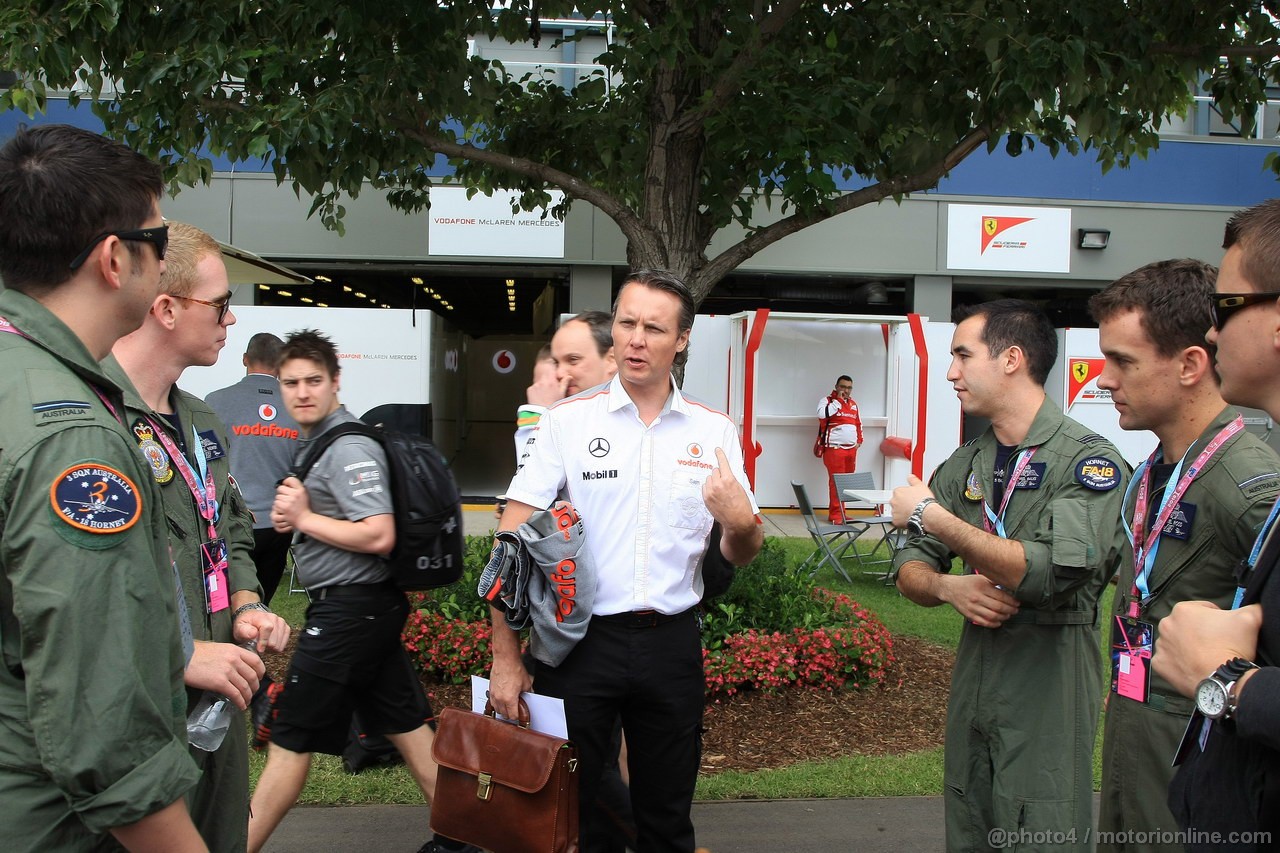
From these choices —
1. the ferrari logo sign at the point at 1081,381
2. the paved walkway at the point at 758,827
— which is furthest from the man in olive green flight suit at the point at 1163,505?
the ferrari logo sign at the point at 1081,381

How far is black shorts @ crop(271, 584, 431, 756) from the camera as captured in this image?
3.52 m

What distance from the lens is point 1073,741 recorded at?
2738mm

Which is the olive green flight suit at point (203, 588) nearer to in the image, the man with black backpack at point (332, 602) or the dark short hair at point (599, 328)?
the man with black backpack at point (332, 602)

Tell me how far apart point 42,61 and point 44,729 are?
4.41 meters

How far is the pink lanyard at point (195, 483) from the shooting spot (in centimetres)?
225

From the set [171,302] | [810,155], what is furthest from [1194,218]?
[171,302]

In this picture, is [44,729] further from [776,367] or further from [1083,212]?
[1083,212]

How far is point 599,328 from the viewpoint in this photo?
4.09 metres

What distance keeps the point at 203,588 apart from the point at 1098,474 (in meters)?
2.46

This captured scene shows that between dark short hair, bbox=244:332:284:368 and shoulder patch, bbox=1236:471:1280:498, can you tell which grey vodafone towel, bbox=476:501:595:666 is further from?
dark short hair, bbox=244:332:284:368

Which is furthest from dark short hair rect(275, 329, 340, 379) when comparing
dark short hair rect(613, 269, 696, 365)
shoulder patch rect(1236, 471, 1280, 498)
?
shoulder patch rect(1236, 471, 1280, 498)

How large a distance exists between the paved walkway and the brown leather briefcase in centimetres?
110

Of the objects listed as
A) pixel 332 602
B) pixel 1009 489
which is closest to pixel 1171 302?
pixel 1009 489

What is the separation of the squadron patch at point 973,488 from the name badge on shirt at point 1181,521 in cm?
64
